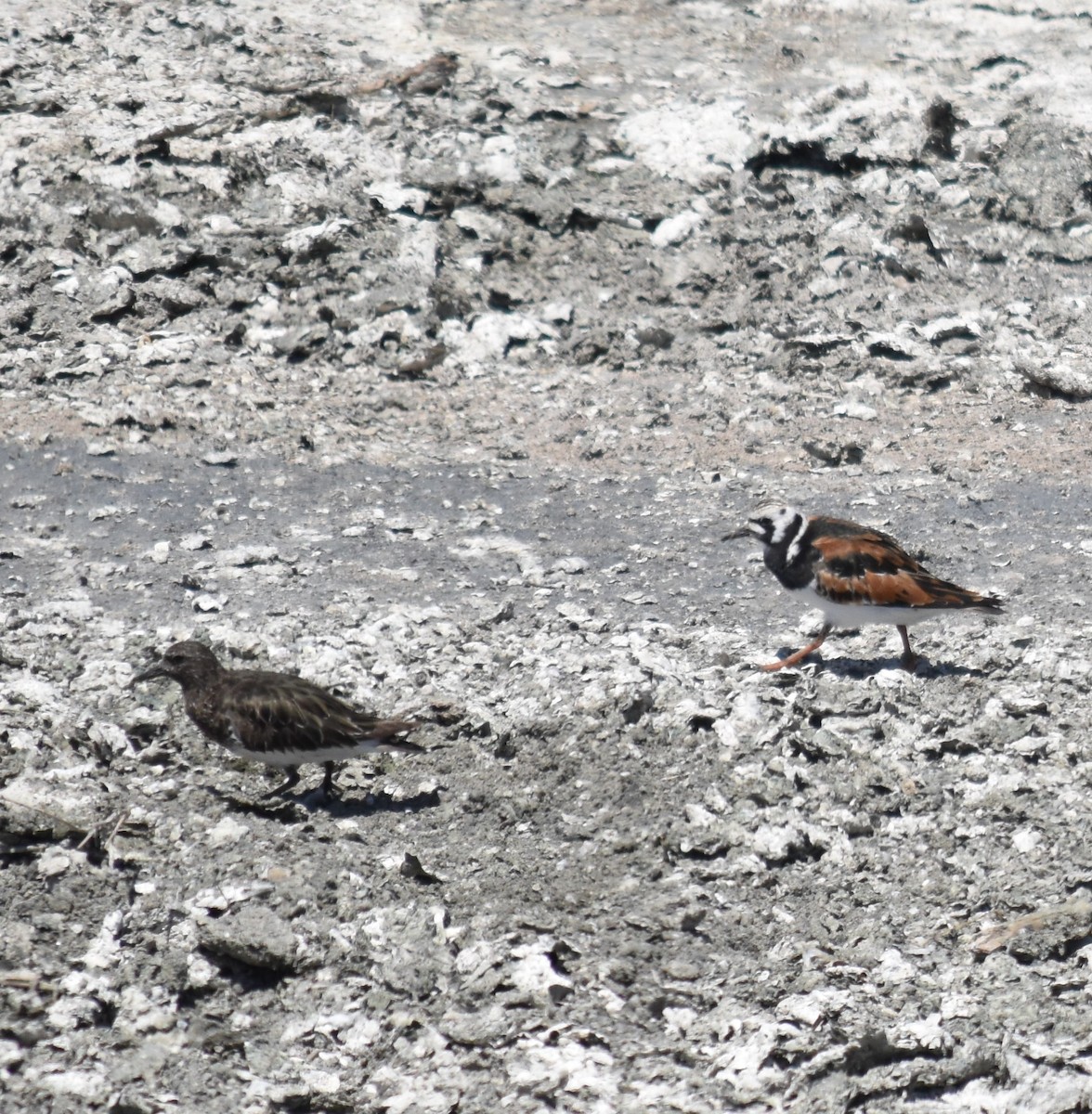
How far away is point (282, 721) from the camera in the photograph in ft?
27.9

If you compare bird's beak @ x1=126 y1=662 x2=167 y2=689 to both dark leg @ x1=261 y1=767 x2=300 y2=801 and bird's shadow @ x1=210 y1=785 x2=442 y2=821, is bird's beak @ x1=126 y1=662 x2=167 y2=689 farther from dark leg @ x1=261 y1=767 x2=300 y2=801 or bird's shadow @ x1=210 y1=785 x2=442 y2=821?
dark leg @ x1=261 y1=767 x2=300 y2=801

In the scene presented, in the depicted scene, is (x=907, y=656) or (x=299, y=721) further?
(x=907, y=656)

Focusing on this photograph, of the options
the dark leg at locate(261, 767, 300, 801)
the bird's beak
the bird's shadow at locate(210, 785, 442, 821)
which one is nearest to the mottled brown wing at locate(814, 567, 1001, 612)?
the bird's shadow at locate(210, 785, 442, 821)

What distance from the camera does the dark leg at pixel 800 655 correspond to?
9789 mm

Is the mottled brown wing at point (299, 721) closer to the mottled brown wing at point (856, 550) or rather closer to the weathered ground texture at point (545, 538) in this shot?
the weathered ground texture at point (545, 538)

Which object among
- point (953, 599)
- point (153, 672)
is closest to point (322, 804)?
point (153, 672)

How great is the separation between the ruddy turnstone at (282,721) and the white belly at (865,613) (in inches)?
112

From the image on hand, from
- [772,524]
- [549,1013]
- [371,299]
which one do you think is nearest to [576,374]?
[371,299]

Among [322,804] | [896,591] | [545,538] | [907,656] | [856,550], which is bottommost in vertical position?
[545,538]

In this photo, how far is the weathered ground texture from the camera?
24.3ft

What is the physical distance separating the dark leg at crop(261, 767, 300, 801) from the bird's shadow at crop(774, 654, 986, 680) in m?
3.40

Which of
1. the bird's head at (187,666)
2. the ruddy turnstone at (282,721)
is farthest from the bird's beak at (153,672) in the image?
the ruddy turnstone at (282,721)

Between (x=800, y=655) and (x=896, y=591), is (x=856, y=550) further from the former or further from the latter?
(x=800, y=655)

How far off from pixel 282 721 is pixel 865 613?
3743mm
